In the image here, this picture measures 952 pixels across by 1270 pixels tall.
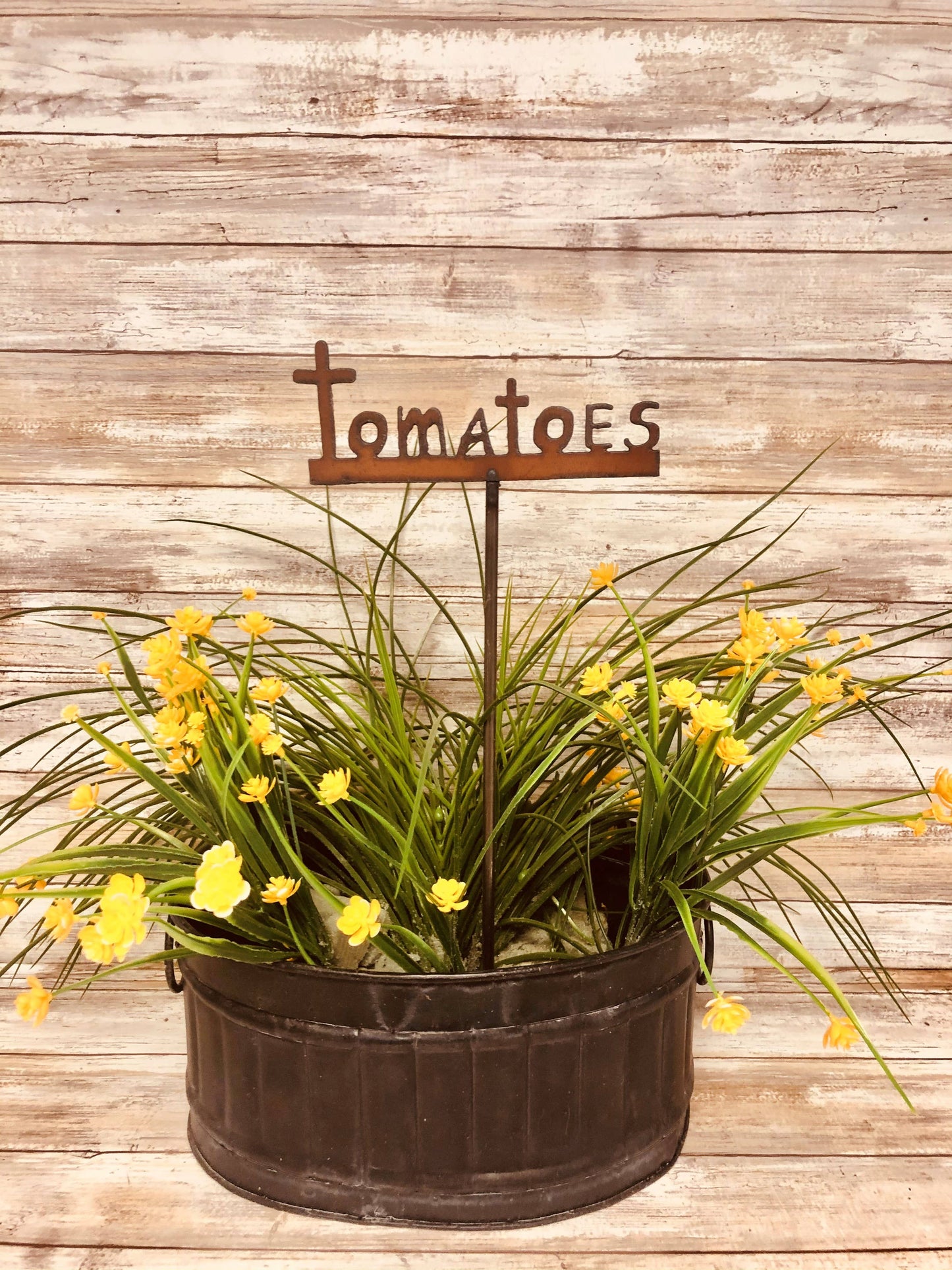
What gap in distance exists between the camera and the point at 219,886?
2.06 feet

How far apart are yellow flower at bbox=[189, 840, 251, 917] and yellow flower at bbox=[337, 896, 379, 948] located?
0.07 m

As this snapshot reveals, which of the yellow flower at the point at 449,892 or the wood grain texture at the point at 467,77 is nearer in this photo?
the yellow flower at the point at 449,892

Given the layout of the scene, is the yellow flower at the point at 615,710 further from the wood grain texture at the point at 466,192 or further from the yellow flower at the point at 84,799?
the wood grain texture at the point at 466,192

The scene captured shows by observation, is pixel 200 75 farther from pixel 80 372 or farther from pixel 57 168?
pixel 80 372

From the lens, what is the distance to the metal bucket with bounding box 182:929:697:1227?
2.43 feet

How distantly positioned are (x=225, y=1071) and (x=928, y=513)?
928mm

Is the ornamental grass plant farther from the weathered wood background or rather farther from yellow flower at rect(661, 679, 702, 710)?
the weathered wood background

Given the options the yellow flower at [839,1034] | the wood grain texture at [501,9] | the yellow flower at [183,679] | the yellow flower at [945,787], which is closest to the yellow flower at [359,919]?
the yellow flower at [183,679]

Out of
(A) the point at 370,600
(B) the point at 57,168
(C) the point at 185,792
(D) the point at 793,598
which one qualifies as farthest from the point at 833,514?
(B) the point at 57,168

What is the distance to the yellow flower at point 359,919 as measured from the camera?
0.65 metres

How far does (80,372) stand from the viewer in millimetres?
1091

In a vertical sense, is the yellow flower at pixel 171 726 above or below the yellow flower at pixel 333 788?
above

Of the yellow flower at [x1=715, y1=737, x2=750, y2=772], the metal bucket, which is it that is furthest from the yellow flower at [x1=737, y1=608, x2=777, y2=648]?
the metal bucket

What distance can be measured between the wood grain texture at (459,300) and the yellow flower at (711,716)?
0.51 metres
